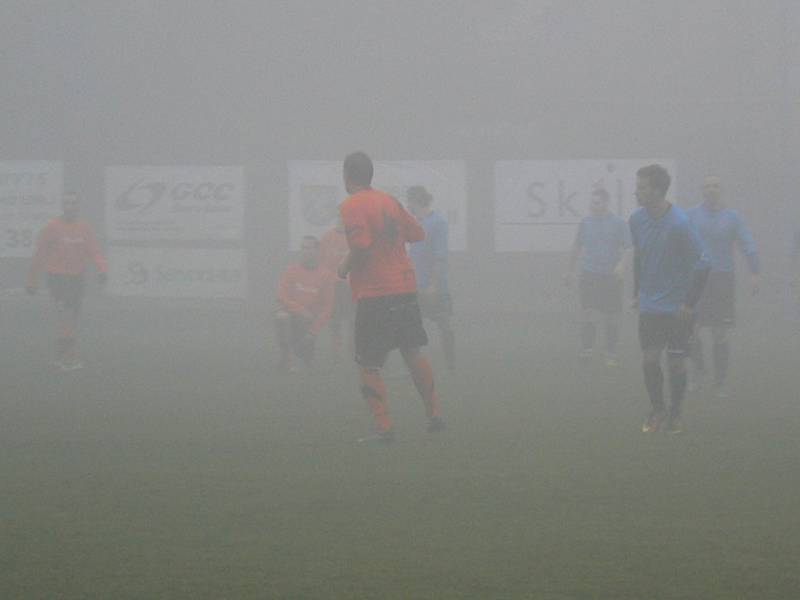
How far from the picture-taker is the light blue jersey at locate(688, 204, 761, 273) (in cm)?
1187

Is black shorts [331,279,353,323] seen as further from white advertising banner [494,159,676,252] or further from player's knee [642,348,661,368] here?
white advertising banner [494,159,676,252]

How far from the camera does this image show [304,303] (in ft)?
49.2

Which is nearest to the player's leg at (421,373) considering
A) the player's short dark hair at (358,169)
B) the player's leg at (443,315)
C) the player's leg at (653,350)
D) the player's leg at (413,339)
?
the player's leg at (413,339)

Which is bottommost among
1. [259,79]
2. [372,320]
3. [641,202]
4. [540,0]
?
[372,320]

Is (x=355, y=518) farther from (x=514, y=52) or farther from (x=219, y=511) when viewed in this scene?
(x=514, y=52)

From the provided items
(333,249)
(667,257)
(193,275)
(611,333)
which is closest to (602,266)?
(611,333)

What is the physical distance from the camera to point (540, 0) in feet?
122

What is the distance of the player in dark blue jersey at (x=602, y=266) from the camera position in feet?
50.8

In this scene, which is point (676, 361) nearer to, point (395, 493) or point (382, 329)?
point (382, 329)

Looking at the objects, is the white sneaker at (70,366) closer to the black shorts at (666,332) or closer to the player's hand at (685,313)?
the black shorts at (666,332)

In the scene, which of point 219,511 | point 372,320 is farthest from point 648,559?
point 372,320

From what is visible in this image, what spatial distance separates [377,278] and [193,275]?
1451cm

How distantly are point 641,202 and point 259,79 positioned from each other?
25.2m

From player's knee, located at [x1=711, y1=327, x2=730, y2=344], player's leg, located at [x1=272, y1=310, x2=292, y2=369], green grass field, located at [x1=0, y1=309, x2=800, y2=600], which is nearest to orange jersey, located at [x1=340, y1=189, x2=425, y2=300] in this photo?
green grass field, located at [x1=0, y1=309, x2=800, y2=600]
